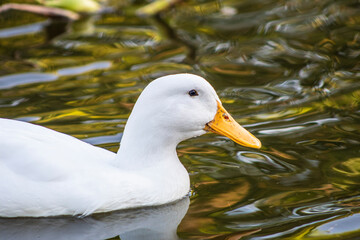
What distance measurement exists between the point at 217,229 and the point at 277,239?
485 millimetres

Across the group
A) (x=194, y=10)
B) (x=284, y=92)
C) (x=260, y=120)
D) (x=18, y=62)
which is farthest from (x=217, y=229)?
(x=194, y=10)

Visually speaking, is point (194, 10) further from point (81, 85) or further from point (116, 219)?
point (116, 219)

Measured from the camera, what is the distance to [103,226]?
5508 mm

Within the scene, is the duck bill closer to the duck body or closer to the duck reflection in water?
the duck body

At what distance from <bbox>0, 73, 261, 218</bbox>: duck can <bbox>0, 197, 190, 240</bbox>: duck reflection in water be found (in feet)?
0.19

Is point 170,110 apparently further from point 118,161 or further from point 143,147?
point 118,161

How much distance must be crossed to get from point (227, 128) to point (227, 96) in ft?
6.97

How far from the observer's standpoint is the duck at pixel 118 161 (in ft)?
18.0

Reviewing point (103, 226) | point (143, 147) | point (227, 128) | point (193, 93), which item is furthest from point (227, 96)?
point (103, 226)

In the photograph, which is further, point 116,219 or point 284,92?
point 284,92

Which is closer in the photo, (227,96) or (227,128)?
(227,128)

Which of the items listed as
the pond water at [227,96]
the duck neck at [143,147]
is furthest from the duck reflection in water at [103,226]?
the duck neck at [143,147]

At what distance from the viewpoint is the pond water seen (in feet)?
18.0

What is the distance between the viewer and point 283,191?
5879mm
